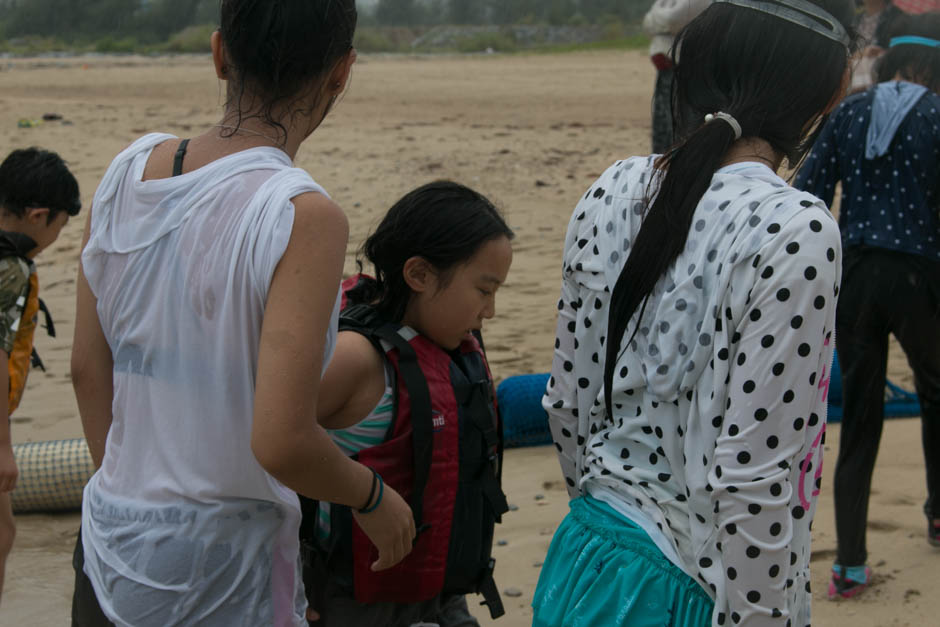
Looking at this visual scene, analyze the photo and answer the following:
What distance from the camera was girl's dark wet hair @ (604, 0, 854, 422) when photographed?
1.55 m

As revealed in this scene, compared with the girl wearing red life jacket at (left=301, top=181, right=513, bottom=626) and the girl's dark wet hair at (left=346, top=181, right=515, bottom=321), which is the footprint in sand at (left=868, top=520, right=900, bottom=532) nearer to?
the girl wearing red life jacket at (left=301, top=181, right=513, bottom=626)

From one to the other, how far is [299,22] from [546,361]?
4407 millimetres

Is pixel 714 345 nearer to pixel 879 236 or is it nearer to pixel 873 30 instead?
pixel 879 236

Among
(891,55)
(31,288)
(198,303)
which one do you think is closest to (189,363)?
(198,303)

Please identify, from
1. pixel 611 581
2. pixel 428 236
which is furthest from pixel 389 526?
pixel 428 236

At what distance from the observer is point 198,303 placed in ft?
4.78

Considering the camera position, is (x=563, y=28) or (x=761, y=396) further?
(x=563, y=28)

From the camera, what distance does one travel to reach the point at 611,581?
5.25 feet

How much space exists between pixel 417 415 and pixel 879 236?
2.04m

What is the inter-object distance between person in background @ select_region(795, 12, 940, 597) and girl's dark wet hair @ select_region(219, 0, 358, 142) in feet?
7.64

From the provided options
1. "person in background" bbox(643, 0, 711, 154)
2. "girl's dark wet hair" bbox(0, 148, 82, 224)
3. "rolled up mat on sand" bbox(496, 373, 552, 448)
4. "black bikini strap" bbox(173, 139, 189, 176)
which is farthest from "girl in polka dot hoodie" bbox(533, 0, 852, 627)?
"person in background" bbox(643, 0, 711, 154)

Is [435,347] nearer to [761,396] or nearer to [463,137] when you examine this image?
[761,396]

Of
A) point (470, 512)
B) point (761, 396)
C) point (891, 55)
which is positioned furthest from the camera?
point (891, 55)

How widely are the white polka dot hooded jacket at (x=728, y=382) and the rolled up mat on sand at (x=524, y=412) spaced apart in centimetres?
296
